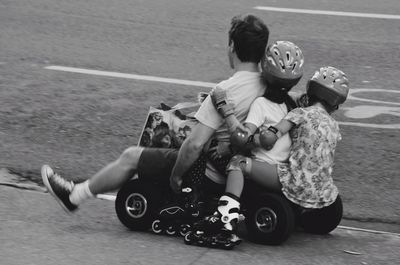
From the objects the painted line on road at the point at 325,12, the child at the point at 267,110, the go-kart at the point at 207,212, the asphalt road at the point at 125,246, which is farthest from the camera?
the painted line on road at the point at 325,12

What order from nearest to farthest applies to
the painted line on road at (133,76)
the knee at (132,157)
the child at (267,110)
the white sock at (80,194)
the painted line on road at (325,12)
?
the child at (267,110) → the knee at (132,157) → the white sock at (80,194) → the painted line on road at (133,76) → the painted line on road at (325,12)

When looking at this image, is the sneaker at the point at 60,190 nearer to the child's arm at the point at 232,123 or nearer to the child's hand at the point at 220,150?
the child's hand at the point at 220,150

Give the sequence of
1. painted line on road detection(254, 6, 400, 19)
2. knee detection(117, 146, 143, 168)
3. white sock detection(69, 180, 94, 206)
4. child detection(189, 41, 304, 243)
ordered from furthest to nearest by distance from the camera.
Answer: painted line on road detection(254, 6, 400, 19)
white sock detection(69, 180, 94, 206)
knee detection(117, 146, 143, 168)
child detection(189, 41, 304, 243)

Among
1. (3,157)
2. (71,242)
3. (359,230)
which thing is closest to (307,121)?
(359,230)

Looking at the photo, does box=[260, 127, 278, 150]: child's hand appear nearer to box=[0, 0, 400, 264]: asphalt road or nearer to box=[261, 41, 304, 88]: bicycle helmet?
box=[261, 41, 304, 88]: bicycle helmet

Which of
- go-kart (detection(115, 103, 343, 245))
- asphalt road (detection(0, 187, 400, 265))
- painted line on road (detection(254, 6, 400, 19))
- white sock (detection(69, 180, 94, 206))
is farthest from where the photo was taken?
painted line on road (detection(254, 6, 400, 19))

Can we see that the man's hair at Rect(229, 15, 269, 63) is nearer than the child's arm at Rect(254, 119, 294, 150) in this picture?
No

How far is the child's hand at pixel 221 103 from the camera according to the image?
19.1ft

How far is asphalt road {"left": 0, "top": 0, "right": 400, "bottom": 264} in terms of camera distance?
6.02m

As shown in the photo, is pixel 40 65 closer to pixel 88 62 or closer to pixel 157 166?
pixel 88 62

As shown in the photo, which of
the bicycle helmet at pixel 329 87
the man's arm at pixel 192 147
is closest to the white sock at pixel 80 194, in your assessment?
the man's arm at pixel 192 147

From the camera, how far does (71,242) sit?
19.4 ft

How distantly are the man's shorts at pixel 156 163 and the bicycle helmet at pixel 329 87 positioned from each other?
957mm

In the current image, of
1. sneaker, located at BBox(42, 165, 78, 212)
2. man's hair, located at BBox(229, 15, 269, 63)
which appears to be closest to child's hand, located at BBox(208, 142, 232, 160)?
man's hair, located at BBox(229, 15, 269, 63)
